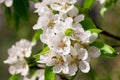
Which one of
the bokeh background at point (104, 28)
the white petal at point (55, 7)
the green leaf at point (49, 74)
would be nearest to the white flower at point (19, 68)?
the green leaf at point (49, 74)

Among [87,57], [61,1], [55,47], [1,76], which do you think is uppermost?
[61,1]

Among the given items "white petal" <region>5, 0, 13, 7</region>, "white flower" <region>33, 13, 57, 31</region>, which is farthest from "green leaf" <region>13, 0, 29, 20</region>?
"white flower" <region>33, 13, 57, 31</region>

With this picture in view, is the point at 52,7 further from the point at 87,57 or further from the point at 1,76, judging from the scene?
the point at 1,76

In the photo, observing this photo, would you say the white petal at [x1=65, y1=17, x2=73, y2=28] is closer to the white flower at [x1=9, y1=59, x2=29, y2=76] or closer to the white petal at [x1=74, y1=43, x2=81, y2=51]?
the white petal at [x1=74, y1=43, x2=81, y2=51]

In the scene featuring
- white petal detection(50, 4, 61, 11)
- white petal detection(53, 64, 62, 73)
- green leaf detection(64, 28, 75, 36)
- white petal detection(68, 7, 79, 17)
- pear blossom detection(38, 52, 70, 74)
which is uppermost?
white petal detection(50, 4, 61, 11)

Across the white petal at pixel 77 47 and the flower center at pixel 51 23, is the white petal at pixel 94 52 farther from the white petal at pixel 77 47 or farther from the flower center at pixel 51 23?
the flower center at pixel 51 23

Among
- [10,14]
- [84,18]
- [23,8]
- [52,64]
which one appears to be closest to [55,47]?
[52,64]
